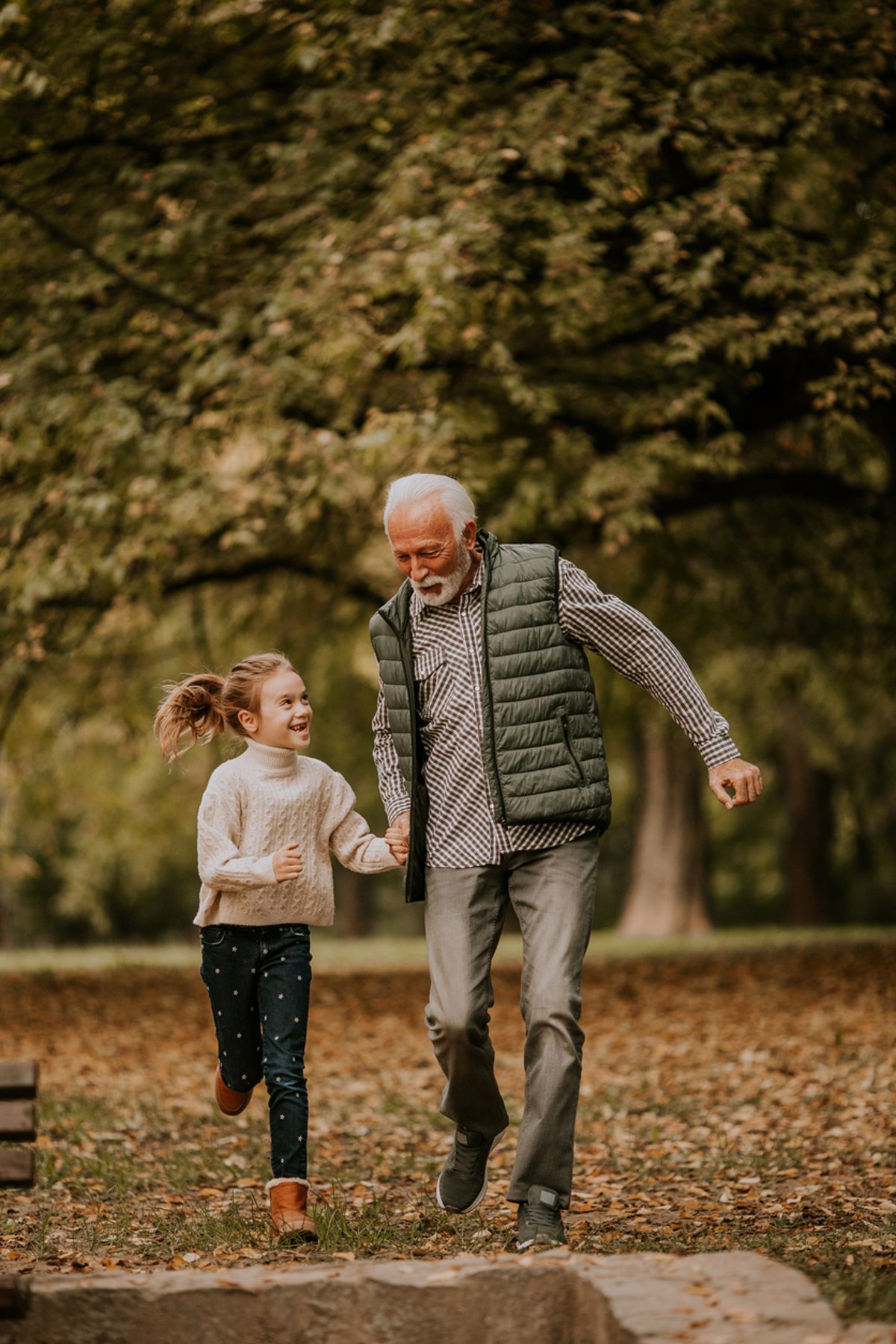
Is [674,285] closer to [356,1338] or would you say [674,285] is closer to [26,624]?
[26,624]

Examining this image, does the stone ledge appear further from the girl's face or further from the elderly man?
the girl's face

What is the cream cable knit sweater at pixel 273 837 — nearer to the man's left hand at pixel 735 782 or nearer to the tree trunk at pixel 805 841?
the man's left hand at pixel 735 782

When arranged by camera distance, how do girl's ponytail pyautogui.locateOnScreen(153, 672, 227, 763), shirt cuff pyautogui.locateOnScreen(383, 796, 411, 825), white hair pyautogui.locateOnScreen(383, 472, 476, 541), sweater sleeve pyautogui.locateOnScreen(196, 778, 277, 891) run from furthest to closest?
girl's ponytail pyautogui.locateOnScreen(153, 672, 227, 763) → shirt cuff pyautogui.locateOnScreen(383, 796, 411, 825) → sweater sleeve pyautogui.locateOnScreen(196, 778, 277, 891) → white hair pyautogui.locateOnScreen(383, 472, 476, 541)

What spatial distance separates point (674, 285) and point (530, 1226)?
19.1 ft

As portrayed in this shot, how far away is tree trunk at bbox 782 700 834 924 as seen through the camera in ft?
84.1

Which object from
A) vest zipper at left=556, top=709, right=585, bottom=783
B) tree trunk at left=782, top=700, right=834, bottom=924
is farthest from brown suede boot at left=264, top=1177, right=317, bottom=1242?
tree trunk at left=782, top=700, right=834, bottom=924

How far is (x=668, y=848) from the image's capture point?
74.7 ft

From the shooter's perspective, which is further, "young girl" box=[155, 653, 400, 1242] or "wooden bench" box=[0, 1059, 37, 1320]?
"young girl" box=[155, 653, 400, 1242]

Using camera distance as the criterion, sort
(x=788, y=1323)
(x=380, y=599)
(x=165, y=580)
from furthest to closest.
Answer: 1. (x=380, y=599)
2. (x=165, y=580)
3. (x=788, y=1323)

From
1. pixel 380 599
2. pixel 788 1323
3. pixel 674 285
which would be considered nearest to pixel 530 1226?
pixel 788 1323

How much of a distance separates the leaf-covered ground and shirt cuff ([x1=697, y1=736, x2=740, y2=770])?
4.49 feet

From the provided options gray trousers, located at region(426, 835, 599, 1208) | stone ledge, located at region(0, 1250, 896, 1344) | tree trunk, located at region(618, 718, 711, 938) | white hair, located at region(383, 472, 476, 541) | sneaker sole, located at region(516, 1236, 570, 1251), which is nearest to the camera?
stone ledge, located at region(0, 1250, 896, 1344)

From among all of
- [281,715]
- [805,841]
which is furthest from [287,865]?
[805,841]

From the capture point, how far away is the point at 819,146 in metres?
10.0
